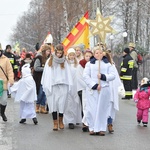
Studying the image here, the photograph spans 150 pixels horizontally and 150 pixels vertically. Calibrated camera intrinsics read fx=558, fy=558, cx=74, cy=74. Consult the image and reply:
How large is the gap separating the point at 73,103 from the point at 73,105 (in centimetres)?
4

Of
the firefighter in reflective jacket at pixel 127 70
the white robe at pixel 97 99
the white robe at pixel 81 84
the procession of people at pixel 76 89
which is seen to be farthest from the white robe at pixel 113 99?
the firefighter in reflective jacket at pixel 127 70

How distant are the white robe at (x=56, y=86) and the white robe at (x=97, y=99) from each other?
0.71m

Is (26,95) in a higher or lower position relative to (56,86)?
lower

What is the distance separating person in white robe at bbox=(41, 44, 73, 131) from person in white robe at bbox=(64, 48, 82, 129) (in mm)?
371

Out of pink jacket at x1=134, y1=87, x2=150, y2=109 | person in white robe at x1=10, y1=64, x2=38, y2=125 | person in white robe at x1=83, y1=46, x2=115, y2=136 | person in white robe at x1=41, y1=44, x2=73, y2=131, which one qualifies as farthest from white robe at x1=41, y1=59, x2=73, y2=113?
pink jacket at x1=134, y1=87, x2=150, y2=109

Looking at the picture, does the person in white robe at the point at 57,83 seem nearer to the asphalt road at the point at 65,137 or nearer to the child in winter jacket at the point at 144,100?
the asphalt road at the point at 65,137

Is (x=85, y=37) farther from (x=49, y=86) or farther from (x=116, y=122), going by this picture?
(x=49, y=86)

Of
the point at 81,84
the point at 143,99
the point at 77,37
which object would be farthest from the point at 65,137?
the point at 77,37

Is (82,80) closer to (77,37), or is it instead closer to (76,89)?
(76,89)

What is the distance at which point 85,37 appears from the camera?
60.5 feet

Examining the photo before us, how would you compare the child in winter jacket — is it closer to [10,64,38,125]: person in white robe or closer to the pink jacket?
the pink jacket

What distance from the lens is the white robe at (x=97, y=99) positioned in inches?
433

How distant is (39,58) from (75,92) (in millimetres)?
2902

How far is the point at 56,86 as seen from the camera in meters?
11.7
